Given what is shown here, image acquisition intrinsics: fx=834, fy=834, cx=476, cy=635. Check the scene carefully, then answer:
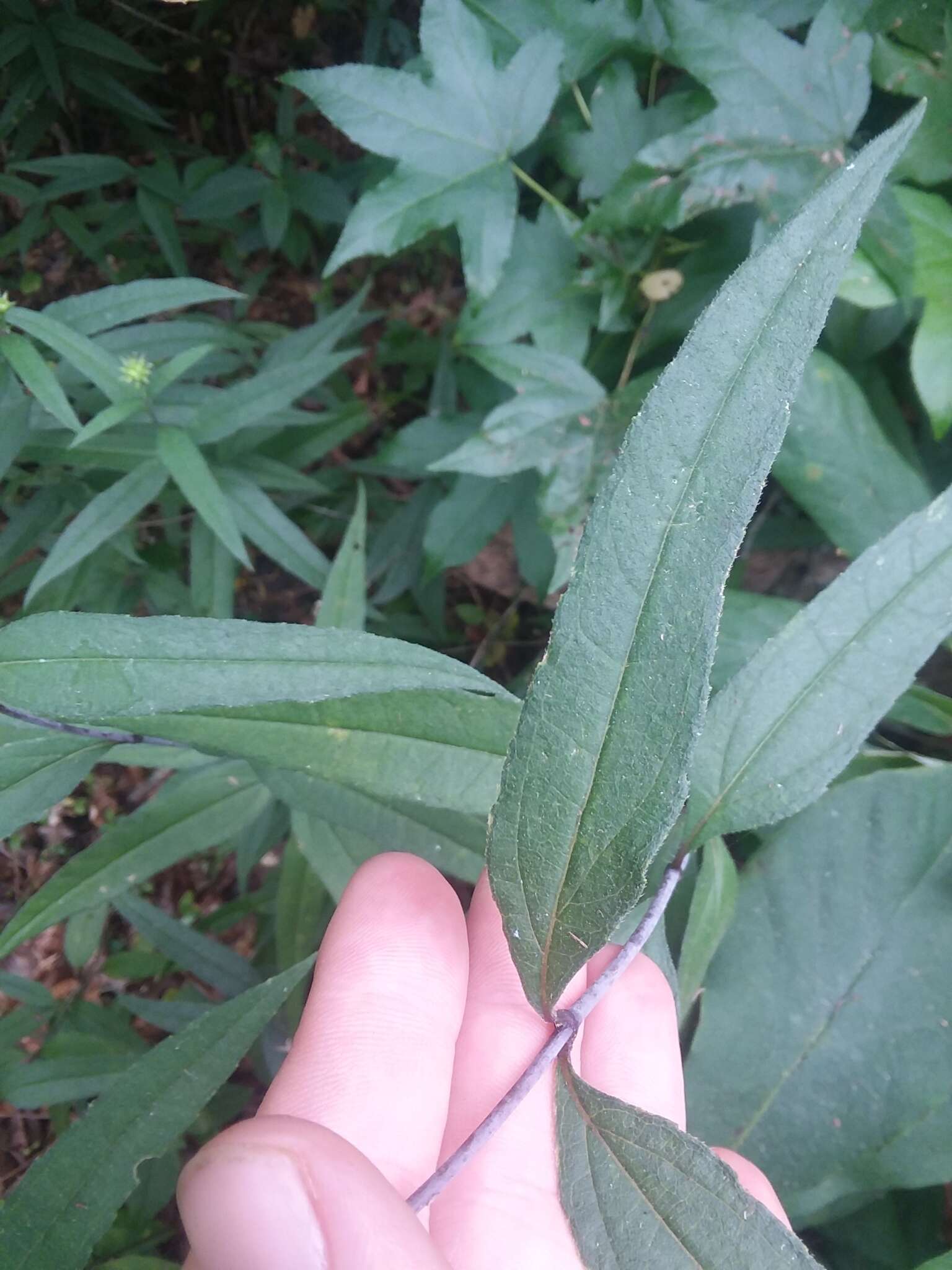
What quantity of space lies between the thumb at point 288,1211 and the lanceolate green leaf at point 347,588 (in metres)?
0.77

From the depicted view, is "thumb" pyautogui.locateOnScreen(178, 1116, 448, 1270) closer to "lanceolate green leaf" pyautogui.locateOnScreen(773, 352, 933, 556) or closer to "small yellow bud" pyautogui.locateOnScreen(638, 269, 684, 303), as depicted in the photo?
"lanceolate green leaf" pyautogui.locateOnScreen(773, 352, 933, 556)

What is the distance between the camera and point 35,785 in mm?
861

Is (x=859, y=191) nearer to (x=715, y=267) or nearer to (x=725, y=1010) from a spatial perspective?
(x=715, y=267)

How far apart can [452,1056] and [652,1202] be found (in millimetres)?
380

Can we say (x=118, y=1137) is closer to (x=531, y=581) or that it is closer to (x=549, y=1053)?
(x=549, y=1053)

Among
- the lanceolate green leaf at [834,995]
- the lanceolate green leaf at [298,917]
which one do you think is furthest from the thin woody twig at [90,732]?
the lanceolate green leaf at [834,995]

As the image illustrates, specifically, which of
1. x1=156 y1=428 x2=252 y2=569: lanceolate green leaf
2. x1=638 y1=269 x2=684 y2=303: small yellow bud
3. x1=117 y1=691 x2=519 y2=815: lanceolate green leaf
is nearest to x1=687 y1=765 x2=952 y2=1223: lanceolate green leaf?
x1=117 y1=691 x2=519 y2=815: lanceolate green leaf

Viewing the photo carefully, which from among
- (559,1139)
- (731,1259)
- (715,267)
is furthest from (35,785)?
(715,267)

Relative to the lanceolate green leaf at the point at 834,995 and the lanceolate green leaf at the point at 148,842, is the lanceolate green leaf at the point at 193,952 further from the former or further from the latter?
the lanceolate green leaf at the point at 834,995

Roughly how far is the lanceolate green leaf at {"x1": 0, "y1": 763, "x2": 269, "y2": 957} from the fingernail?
1.78ft

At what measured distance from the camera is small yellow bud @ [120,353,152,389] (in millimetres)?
1143

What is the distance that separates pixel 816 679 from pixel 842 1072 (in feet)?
1.86

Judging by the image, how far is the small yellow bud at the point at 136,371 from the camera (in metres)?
1.14

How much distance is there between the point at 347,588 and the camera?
1251 mm
